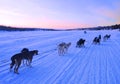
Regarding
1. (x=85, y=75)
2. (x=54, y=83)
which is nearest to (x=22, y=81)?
(x=54, y=83)

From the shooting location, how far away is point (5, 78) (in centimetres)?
852

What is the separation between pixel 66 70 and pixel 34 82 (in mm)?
2753

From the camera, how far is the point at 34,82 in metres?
8.16

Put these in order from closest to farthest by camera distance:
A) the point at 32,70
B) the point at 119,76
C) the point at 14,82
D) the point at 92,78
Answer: the point at 14,82
the point at 92,78
the point at 119,76
the point at 32,70

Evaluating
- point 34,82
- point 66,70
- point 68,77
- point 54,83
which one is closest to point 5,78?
point 34,82

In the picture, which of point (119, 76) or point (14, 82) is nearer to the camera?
point (14, 82)

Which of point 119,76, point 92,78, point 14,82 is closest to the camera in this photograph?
point 14,82

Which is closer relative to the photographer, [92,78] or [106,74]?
[92,78]

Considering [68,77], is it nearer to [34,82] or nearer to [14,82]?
[34,82]

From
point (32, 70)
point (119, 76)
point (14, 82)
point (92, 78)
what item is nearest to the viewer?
point (14, 82)

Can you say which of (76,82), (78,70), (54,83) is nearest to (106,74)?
(78,70)

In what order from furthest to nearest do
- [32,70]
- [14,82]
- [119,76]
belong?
[32,70]
[119,76]
[14,82]

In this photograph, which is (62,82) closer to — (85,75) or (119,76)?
(85,75)

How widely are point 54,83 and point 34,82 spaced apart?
2.48 feet
